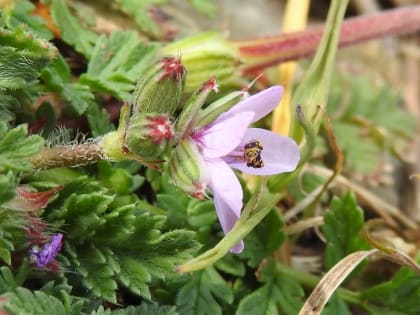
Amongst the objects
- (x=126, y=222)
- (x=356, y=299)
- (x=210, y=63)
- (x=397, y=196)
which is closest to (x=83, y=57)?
(x=210, y=63)

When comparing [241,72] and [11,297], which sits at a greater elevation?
[241,72]

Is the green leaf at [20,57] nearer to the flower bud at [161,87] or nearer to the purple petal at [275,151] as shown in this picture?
the flower bud at [161,87]

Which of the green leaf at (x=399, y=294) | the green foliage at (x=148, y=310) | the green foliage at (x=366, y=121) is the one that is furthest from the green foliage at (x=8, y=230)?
the green foliage at (x=366, y=121)

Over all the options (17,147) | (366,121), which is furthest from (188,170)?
(366,121)

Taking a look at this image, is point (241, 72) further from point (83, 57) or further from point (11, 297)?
point (11, 297)

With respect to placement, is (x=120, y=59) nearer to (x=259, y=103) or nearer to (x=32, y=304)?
(x=259, y=103)

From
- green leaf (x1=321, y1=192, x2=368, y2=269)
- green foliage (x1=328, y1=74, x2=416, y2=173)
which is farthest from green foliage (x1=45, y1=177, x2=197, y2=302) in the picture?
green foliage (x1=328, y1=74, x2=416, y2=173)

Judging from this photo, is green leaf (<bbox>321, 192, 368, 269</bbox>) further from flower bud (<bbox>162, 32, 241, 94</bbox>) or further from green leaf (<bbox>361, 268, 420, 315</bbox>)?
flower bud (<bbox>162, 32, 241, 94</bbox>)
